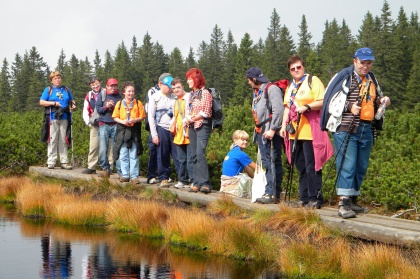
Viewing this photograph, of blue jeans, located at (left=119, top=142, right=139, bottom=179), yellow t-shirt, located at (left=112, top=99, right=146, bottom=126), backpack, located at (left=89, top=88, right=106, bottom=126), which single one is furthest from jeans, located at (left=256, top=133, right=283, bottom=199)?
backpack, located at (left=89, top=88, right=106, bottom=126)

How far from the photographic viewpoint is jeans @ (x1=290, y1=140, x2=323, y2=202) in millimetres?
8641

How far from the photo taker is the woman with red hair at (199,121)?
10727 millimetres

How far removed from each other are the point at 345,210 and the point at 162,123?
5004mm

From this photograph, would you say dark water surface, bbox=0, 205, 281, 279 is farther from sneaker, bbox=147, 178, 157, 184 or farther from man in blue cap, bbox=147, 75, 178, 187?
sneaker, bbox=147, 178, 157, 184

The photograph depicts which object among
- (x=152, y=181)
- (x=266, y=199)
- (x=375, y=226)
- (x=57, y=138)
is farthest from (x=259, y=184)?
(x=57, y=138)

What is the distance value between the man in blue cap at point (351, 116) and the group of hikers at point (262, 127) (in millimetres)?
11

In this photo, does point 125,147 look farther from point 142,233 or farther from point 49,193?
point 142,233

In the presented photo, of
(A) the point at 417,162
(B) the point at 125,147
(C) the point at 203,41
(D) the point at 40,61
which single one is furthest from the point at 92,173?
(C) the point at 203,41

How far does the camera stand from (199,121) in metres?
10.7

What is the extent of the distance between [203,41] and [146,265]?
160m

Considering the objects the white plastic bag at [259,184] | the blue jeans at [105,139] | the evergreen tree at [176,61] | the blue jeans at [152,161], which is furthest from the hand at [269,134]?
the evergreen tree at [176,61]

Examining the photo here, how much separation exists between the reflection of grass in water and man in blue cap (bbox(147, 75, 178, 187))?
0.62 metres

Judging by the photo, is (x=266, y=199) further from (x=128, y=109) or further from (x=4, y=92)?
(x=4, y=92)

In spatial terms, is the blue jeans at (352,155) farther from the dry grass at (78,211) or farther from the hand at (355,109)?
the dry grass at (78,211)
